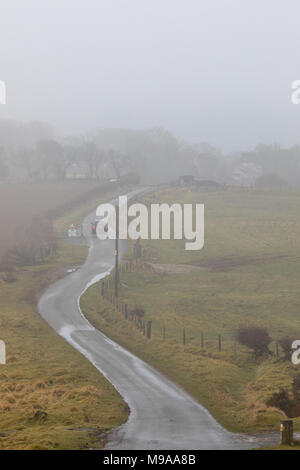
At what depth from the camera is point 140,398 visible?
1372 inches

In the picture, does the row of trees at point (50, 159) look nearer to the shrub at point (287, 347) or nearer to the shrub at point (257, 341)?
the shrub at point (257, 341)

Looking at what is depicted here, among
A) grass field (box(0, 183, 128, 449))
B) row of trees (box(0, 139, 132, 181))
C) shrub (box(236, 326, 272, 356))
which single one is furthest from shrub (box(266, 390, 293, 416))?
row of trees (box(0, 139, 132, 181))

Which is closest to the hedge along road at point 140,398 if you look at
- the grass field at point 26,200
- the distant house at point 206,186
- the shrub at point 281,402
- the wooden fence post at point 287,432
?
the wooden fence post at point 287,432

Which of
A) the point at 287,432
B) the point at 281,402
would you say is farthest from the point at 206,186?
the point at 287,432

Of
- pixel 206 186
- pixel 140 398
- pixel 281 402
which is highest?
pixel 206 186

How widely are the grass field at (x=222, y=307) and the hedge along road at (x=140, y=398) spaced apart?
1314 mm

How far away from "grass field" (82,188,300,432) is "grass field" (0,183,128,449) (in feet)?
19.0

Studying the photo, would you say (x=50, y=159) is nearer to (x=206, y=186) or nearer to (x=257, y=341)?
Result: (x=206, y=186)

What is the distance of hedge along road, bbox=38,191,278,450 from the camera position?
1011 inches

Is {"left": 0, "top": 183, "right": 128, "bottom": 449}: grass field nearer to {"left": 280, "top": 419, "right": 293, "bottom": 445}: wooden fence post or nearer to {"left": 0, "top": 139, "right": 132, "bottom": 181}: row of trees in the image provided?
{"left": 280, "top": 419, "right": 293, "bottom": 445}: wooden fence post

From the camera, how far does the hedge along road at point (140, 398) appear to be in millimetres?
25672

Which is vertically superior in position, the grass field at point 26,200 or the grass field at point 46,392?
the grass field at point 26,200

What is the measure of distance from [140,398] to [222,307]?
29638 millimetres
